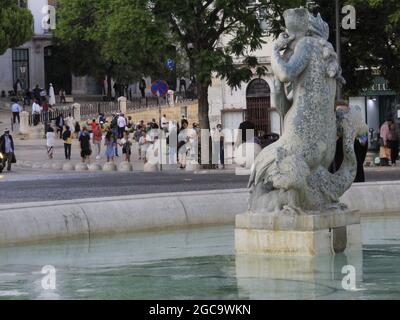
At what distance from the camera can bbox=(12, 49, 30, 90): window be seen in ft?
289

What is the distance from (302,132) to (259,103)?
45643 mm

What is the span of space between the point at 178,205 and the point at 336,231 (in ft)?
11.1

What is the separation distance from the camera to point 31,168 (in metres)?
45.4

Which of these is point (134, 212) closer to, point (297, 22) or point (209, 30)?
point (297, 22)

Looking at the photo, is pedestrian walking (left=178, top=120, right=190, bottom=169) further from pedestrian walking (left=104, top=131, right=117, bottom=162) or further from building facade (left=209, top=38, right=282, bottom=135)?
building facade (left=209, top=38, right=282, bottom=135)

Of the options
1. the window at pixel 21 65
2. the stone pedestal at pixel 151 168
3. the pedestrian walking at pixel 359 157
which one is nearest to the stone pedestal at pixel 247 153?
the stone pedestal at pixel 151 168

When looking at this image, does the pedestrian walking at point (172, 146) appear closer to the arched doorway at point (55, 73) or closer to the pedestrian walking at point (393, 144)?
the pedestrian walking at point (393, 144)

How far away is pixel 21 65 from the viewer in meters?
88.6

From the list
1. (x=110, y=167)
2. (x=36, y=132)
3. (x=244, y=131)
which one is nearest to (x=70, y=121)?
(x=36, y=132)

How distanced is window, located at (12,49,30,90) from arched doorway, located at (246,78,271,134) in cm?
3310

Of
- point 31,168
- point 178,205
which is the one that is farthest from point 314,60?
point 31,168

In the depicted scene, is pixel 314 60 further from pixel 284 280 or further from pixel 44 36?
pixel 44 36

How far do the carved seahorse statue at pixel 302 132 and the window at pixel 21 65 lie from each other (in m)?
76.4

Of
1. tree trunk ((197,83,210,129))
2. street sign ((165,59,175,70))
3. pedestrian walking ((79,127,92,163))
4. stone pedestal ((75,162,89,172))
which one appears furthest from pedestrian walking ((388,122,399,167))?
pedestrian walking ((79,127,92,163))
